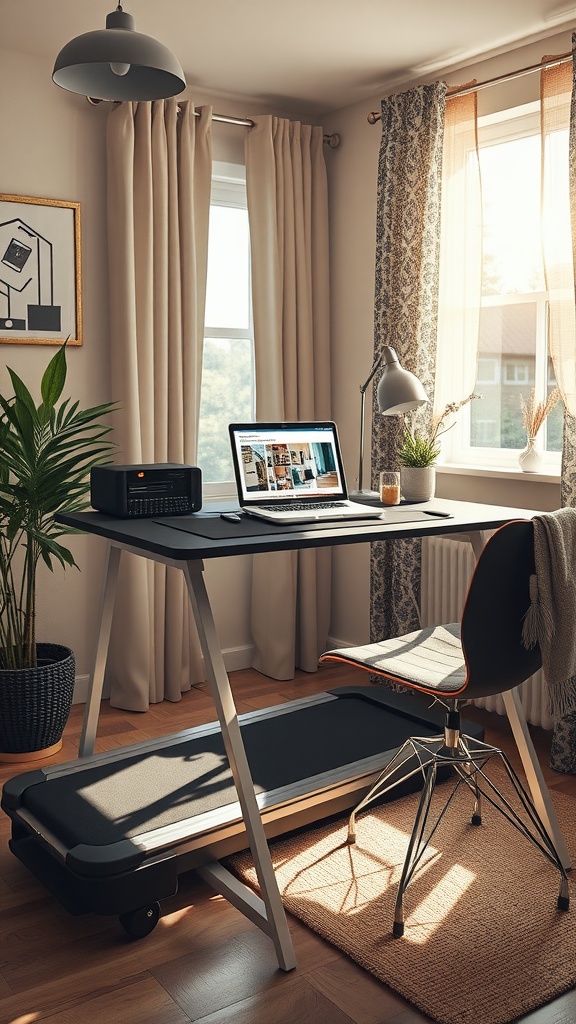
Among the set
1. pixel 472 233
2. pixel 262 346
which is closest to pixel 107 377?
pixel 262 346

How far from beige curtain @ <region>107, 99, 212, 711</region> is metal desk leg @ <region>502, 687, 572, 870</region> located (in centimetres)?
176

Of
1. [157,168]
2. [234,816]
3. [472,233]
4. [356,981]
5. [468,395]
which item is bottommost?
[356,981]

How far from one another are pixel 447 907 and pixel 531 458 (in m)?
1.75

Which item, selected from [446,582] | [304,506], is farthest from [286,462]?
[446,582]

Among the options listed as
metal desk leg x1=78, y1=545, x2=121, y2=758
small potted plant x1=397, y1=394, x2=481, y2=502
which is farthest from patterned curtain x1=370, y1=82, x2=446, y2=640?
metal desk leg x1=78, y1=545, x2=121, y2=758

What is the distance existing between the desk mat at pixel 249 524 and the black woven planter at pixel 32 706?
104 centimetres

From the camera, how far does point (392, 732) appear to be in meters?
3.02

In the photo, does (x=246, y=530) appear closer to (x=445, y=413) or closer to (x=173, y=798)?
(x=173, y=798)

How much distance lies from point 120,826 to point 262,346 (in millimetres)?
2418

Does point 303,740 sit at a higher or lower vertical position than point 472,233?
lower

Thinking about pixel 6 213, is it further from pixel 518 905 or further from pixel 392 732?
pixel 518 905

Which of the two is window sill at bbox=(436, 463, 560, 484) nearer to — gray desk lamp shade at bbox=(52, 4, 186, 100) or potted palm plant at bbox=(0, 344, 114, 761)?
potted palm plant at bbox=(0, 344, 114, 761)

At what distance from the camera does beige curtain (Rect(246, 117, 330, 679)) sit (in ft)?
13.5

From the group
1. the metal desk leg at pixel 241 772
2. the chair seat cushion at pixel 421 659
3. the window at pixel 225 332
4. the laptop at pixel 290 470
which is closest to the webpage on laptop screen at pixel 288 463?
the laptop at pixel 290 470
